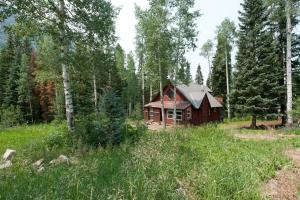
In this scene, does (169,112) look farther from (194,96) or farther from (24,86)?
(24,86)

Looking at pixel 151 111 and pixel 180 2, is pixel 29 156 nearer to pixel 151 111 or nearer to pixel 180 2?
pixel 180 2

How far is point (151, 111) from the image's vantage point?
42.3 m

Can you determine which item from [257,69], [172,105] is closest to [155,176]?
[257,69]

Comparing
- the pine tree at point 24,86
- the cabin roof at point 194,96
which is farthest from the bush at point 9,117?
the cabin roof at point 194,96

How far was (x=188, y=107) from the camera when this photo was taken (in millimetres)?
37375

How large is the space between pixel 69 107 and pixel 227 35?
3285 cm

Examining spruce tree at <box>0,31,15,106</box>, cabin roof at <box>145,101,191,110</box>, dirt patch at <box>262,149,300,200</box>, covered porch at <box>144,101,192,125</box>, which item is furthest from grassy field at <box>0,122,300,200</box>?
spruce tree at <box>0,31,15,106</box>

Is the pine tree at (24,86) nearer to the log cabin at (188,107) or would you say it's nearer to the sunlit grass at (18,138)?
the log cabin at (188,107)

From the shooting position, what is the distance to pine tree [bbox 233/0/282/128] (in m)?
27.1

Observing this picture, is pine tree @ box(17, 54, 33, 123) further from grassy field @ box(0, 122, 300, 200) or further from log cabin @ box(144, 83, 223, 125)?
grassy field @ box(0, 122, 300, 200)

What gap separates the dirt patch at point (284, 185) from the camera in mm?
7118

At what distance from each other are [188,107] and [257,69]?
12.0 m

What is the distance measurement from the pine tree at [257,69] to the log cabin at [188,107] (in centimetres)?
946

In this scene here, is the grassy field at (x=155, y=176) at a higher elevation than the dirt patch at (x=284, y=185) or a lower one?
higher
